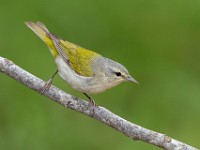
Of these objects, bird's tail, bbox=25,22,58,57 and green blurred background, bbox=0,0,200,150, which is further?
green blurred background, bbox=0,0,200,150

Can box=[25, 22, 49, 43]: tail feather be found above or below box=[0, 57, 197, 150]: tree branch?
above

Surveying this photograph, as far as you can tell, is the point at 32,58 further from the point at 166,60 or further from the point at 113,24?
the point at 166,60

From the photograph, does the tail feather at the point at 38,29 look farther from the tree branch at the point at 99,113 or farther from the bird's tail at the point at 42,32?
the tree branch at the point at 99,113

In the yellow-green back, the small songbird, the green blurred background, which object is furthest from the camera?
the green blurred background

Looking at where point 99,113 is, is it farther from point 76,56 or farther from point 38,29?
point 38,29

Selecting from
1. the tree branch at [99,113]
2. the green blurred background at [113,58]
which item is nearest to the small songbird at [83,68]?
the tree branch at [99,113]

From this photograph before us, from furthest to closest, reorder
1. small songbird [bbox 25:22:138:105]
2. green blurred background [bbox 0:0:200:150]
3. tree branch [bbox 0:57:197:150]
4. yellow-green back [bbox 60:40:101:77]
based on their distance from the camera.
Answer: green blurred background [bbox 0:0:200:150], yellow-green back [bbox 60:40:101:77], small songbird [bbox 25:22:138:105], tree branch [bbox 0:57:197:150]

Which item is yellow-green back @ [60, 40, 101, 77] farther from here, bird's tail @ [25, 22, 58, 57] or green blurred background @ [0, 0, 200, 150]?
green blurred background @ [0, 0, 200, 150]

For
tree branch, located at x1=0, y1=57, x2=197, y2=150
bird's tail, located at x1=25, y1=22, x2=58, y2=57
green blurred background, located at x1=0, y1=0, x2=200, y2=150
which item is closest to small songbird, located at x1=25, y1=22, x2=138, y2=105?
bird's tail, located at x1=25, y1=22, x2=58, y2=57

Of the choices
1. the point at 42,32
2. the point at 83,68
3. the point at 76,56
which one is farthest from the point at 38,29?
the point at 83,68
